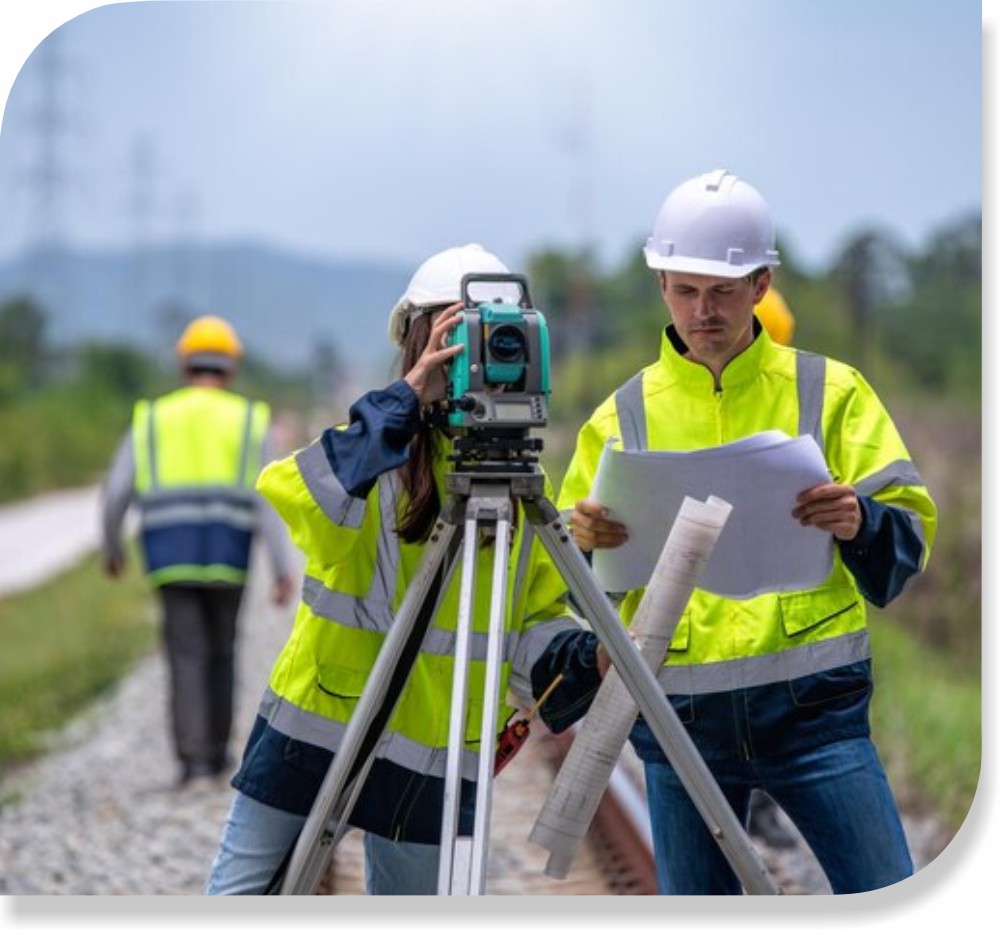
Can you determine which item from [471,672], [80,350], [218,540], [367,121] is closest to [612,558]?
[471,672]

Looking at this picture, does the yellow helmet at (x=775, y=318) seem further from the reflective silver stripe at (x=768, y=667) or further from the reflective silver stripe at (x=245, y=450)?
the reflective silver stripe at (x=245, y=450)

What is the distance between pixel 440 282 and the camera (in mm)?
3676

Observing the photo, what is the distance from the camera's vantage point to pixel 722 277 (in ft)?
12.5

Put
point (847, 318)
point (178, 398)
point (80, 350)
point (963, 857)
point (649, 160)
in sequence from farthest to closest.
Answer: point (80, 350)
point (847, 318)
point (178, 398)
point (649, 160)
point (963, 857)

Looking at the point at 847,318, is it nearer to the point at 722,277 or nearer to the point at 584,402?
the point at 584,402

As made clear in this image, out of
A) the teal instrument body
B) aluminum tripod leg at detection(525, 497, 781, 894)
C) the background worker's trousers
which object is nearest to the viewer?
the teal instrument body

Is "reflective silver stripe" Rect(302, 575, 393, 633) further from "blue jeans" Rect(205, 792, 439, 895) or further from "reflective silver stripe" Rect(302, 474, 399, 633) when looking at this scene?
"blue jeans" Rect(205, 792, 439, 895)

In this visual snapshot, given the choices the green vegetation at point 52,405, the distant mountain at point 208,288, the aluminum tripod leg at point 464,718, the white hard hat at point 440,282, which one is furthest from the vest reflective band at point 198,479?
the green vegetation at point 52,405

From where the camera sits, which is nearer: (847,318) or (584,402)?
(584,402)

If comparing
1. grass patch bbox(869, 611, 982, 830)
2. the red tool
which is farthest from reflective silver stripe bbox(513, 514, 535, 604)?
grass patch bbox(869, 611, 982, 830)

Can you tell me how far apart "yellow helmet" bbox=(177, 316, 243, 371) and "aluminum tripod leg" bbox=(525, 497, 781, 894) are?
11.6 feet

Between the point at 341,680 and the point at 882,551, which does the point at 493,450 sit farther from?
the point at 882,551

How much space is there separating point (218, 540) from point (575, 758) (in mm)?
3388

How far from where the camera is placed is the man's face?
3816 mm
